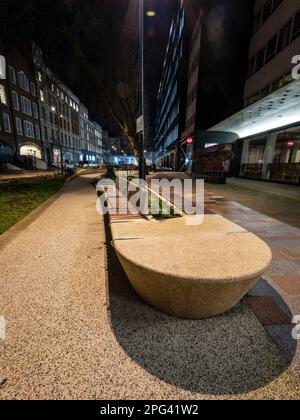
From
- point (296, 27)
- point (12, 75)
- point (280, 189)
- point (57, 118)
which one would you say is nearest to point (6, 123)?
point (12, 75)

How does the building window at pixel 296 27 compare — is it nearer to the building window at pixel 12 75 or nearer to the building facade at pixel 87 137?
the building window at pixel 12 75

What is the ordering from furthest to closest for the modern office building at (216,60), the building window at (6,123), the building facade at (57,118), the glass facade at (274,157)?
1. the building facade at (57,118)
2. the building window at (6,123)
3. the modern office building at (216,60)
4. the glass facade at (274,157)

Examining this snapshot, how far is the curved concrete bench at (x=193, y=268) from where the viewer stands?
1.73 meters

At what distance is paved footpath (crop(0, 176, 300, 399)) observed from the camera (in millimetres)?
1412

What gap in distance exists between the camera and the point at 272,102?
31.2ft

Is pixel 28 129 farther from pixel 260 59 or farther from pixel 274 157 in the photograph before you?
pixel 274 157

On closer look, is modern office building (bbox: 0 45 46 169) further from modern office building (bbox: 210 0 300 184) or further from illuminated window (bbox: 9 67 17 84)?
modern office building (bbox: 210 0 300 184)

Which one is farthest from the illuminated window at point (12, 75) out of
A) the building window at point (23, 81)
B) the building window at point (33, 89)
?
the building window at point (33, 89)

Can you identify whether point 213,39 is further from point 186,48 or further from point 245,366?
point 245,366

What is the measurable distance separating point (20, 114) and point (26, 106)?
2.59 meters

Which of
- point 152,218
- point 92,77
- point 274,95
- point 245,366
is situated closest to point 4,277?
point 152,218

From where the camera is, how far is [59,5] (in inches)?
264
